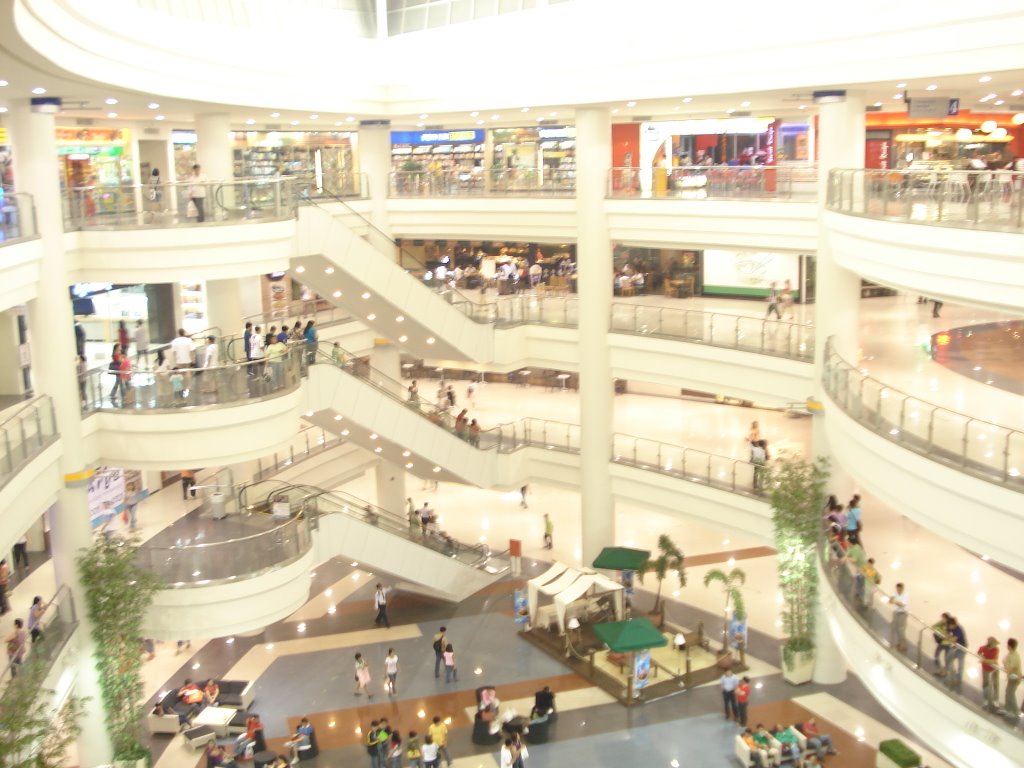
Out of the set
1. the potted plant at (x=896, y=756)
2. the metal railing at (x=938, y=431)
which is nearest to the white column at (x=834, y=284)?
the potted plant at (x=896, y=756)

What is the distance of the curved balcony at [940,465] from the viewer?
39.3 ft

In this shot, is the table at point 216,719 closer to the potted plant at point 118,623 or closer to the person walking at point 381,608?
the potted plant at point 118,623

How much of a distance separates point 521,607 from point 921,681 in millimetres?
12352

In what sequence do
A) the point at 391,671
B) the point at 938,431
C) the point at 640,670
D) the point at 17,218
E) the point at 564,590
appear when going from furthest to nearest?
1. the point at 564,590
2. the point at 391,671
3. the point at 640,670
4. the point at 17,218
5. the point at 938,431

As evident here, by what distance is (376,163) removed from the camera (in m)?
28.3

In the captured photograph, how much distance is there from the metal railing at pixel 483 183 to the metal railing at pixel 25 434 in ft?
43.7

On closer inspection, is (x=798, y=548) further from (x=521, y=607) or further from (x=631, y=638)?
(x=521, y=607)

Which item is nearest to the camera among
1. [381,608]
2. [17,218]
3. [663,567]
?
[17,218]

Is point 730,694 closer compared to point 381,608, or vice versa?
point 730,694

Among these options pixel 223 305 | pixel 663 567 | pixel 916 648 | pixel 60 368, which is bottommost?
pixel 663 567

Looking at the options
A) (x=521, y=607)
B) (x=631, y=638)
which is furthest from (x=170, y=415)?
(x=521, y=607)

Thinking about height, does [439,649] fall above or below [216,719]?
above

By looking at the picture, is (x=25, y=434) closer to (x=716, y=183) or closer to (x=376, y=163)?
(x=716, y=183)

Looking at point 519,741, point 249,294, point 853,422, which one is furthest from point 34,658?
point 249,294
